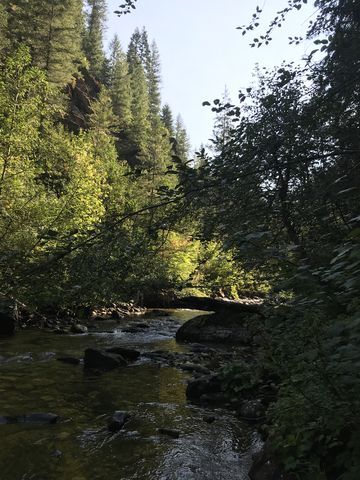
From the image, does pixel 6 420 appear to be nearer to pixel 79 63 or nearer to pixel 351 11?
pixel 351 11

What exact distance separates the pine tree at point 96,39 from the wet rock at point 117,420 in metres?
64.5

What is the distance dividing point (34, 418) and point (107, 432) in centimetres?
143

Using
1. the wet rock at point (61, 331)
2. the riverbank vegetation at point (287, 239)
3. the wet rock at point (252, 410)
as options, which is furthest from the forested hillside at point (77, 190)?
the wet rock at point (61, 331)

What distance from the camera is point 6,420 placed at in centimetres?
726

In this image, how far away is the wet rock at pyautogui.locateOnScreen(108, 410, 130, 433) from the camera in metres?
7.22

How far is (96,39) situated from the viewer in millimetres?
68188

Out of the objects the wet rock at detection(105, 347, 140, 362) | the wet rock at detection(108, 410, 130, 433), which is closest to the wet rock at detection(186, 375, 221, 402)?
the wet rock at detection(108, 410, 130, 433)

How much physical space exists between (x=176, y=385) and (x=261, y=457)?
4905mm

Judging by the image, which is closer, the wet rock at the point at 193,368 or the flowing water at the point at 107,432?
the flowing water at the point at 107,432

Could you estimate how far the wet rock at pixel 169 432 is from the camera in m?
7.03

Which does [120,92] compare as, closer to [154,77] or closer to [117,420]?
[154,77]

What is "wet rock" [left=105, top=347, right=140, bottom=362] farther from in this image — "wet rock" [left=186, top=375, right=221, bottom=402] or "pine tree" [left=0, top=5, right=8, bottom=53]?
"pine tree" [left=0, top=5, right=8, bottom=53]

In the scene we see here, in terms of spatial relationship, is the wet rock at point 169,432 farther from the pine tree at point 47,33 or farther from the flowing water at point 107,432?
the pine tree at point 47,33

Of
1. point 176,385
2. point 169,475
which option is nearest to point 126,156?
point 176,385
